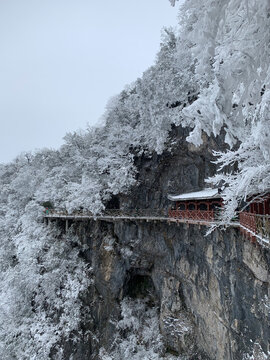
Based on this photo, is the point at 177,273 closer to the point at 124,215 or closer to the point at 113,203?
the point at 124,215

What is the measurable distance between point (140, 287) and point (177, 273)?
6.12 m

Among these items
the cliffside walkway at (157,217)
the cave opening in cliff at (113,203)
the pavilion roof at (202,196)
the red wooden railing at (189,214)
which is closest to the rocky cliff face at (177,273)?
the cave opening in cliff at (113,203)

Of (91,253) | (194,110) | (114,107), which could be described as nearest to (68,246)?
(91,253)

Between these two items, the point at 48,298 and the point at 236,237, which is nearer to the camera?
the point at 236,237

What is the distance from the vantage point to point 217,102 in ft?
15.2

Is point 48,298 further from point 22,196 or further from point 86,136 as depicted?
point 86,136

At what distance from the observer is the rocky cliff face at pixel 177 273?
11047 millimetres

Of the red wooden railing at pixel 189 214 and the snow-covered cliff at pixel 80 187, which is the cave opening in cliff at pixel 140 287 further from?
the red wooden railing at pixel 189 214

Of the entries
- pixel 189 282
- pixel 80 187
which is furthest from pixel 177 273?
pixel 80 187

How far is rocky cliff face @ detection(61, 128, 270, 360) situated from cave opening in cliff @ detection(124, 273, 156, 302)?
0.09 metres

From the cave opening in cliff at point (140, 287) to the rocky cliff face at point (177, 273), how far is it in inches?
3.4

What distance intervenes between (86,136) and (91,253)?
1308 cm

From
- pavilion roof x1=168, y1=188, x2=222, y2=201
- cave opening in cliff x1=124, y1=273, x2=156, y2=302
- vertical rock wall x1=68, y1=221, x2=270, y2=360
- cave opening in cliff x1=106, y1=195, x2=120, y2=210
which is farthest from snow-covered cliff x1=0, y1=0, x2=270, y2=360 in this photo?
cave opening in cliff x1=124, y1=273, x2=156, y2=302

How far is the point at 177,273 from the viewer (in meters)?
18.0
